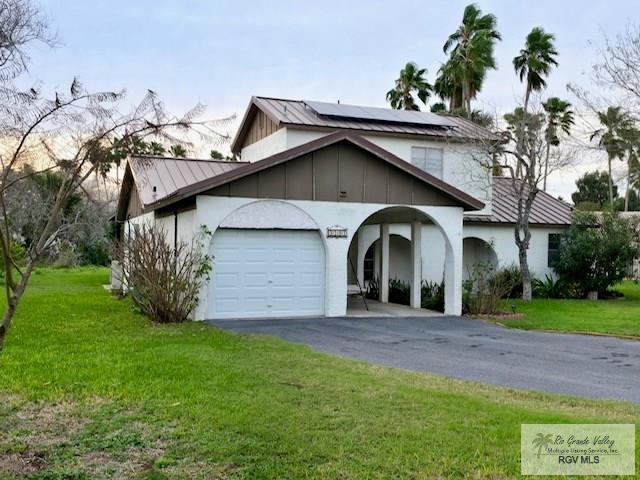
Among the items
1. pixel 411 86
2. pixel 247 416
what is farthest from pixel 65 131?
pixel 411 86

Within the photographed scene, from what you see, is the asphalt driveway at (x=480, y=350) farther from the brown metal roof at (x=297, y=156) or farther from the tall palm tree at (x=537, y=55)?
the tall palm tree at (x=537, y=55)

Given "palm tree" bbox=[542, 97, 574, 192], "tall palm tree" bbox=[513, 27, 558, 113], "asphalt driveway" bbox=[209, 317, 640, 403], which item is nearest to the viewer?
"asphalt driveway" bbox=[209, 317, 640, 403]

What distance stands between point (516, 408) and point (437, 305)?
11.4 m

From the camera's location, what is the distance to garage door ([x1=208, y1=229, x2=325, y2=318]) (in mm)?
14914

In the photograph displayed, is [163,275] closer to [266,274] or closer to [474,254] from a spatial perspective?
[266,274]

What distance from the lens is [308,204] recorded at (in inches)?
612

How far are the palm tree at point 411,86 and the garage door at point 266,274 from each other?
90.1ft

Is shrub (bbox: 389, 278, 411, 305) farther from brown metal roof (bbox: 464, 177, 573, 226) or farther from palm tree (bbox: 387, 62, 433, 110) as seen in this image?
palm tree (bbox: 387, 62, 433, 110)

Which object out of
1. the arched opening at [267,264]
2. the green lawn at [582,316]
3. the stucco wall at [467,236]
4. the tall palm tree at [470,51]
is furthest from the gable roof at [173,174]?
the tall palm tree at [470,51]

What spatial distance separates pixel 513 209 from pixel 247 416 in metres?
19.6

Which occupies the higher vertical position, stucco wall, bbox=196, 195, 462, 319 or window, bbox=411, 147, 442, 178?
window, bbox=411, 147, 442, 178

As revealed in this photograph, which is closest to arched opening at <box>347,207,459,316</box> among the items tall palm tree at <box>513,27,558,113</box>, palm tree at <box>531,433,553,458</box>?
tall palm tree at <box>513,27,558,113</box>

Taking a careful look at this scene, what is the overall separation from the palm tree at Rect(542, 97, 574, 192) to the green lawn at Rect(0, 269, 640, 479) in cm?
1349

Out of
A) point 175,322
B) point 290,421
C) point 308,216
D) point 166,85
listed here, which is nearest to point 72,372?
point 290,421
